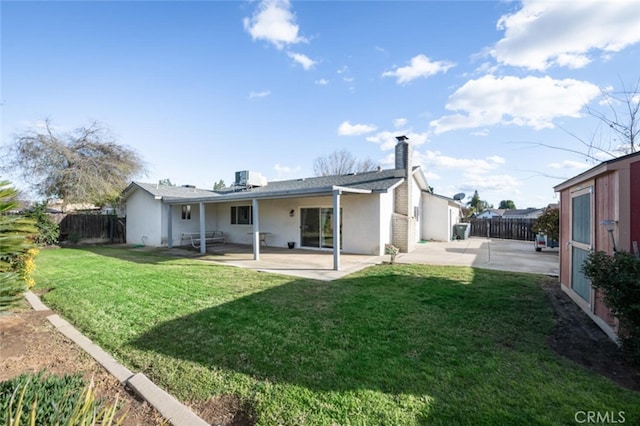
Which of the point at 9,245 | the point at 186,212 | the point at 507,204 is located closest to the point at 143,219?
the point at 186,212

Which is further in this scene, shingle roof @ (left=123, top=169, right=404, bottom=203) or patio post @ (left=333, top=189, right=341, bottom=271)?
shingle roof @ (left=123, top=169, right=404, bottom=203)

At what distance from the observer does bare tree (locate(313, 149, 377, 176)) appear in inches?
1510

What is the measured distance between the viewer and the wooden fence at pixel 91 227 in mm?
16844

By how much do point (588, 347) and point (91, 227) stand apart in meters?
22.5

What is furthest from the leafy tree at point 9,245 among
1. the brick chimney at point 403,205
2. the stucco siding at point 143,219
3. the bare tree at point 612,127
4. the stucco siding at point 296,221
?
the stucco siding at point 143,219

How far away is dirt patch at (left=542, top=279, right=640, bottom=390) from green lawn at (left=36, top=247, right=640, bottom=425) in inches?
7.2

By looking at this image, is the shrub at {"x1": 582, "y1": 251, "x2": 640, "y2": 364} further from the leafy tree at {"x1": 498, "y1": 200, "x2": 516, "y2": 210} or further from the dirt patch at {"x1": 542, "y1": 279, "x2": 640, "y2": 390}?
the leafy tree at {"x1": 498, "y1": 200, "x2": 516, "y2": 210}

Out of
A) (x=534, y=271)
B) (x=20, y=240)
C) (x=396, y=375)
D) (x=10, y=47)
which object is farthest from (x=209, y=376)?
(x=10, y=47)

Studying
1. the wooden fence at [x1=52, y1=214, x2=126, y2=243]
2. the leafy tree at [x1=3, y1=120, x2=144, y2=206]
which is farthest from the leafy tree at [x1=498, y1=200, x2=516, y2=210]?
the wooden fence at [x1=52, y1=214, x2=126, y2=243]

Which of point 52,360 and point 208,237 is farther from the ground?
point 208,237

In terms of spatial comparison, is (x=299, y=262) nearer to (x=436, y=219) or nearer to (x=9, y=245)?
(x=9, y=245)

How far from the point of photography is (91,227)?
17781mm

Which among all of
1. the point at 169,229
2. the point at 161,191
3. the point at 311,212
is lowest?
the point at 169,229

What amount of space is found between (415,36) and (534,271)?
823 cm
